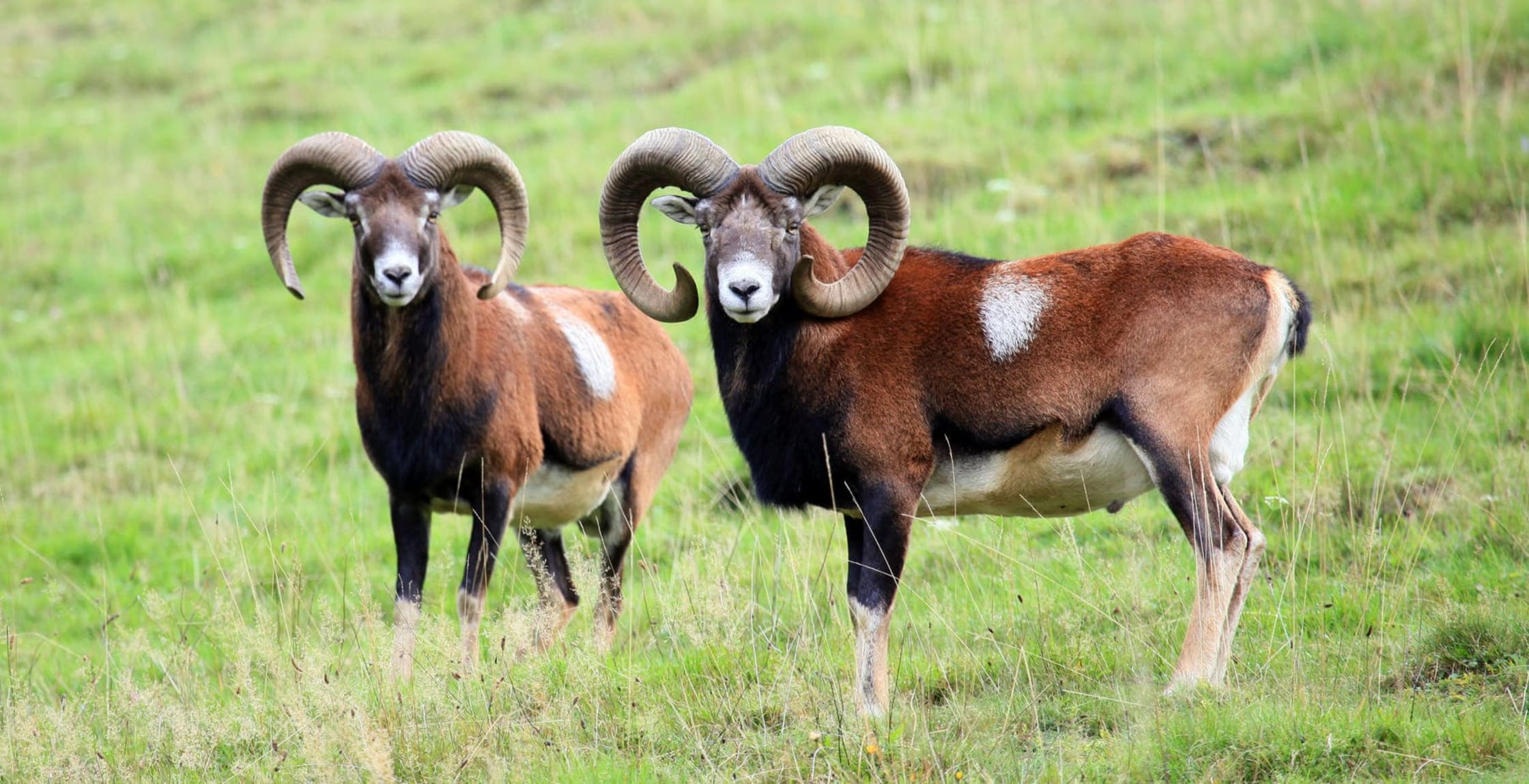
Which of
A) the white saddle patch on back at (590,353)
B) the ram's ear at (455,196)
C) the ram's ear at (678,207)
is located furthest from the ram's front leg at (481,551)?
the ram's ear at (678,207)

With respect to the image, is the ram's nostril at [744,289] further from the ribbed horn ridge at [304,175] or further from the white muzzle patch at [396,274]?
the ribbed horn ridge at [304,175]

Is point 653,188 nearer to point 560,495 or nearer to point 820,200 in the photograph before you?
point 820,200

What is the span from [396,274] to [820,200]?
219cm

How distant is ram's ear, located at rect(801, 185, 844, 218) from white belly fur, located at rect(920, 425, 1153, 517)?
1369mm

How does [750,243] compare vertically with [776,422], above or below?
above

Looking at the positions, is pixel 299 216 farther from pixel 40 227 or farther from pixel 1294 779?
pixel 1294 779

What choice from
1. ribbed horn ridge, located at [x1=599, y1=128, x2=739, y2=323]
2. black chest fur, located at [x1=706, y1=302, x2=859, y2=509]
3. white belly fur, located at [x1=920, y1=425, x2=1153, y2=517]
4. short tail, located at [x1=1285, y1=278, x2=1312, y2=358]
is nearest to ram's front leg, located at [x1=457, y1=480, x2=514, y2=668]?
ribbed horn ridge, located at [x1=599, y1=128, x2=739, y2=323]

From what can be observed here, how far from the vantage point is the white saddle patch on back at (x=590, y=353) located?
8758 mm

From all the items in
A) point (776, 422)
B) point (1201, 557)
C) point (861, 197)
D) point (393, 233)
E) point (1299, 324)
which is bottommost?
point (1201, 557)

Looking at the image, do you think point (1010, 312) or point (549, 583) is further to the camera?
point (549, 583)

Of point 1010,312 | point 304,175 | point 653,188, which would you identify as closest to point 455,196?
point 304,175

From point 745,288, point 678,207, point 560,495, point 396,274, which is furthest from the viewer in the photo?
point 560,495

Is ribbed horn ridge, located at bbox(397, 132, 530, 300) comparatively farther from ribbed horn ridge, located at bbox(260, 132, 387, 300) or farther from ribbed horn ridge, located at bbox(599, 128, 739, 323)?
ribbed horn ridge, located at bbox(599, 128, 739, 323)

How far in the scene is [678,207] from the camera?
7102 millimetres
